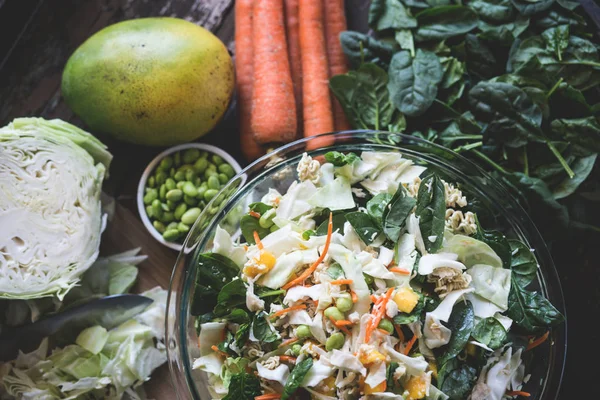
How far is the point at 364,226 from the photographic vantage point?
4.77ft

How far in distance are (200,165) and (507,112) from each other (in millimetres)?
1146

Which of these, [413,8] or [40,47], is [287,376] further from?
[40,47]

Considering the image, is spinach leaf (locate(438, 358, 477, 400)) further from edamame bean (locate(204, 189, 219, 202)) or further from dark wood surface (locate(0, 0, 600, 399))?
edamame bean (locate(204, 189, 219, 202))

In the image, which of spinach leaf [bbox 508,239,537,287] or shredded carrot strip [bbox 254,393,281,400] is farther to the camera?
spinach leaf [bbox 508,239,537,287]

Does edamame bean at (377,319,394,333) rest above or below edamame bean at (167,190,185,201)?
above

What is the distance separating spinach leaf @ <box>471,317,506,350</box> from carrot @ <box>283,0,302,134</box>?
121 centimetres

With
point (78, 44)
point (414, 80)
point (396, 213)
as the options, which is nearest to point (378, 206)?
point (396, 213)

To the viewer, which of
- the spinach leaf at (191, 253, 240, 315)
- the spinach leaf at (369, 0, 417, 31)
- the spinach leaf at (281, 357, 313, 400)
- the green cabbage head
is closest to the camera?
the spinach leaf at (281, 357, 313, 400)

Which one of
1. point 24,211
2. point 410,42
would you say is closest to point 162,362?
point 24,211

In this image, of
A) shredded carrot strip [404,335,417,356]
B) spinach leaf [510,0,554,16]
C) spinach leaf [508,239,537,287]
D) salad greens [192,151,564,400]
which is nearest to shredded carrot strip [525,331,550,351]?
salad greens [192,151,564,400]

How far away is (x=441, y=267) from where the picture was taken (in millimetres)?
1360

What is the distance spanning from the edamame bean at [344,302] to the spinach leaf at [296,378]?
149 millimetres

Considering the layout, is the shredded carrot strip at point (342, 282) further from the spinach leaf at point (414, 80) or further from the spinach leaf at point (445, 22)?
the spinach leaf at point (445, 22)

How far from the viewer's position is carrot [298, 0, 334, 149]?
214 centimetres
